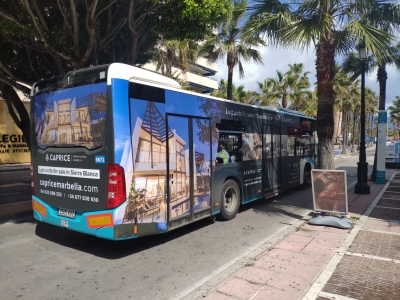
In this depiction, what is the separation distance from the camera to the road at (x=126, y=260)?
4.23 meters

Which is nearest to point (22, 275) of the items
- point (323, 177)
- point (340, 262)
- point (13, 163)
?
point (340, 262)

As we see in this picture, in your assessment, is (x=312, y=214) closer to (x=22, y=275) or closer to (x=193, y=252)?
(x=193, y=252)

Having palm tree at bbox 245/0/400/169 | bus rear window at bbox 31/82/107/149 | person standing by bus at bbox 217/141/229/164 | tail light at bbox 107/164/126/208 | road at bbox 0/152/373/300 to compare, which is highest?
palm tree at bbox 245/0/400/169

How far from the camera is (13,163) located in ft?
86.3

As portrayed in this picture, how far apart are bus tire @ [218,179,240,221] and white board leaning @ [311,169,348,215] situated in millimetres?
1908

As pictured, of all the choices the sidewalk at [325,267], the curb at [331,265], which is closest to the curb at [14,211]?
the sidewalk at [325,267]

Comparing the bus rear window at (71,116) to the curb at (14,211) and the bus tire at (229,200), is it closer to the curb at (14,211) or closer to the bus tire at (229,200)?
the curb at (14,211)

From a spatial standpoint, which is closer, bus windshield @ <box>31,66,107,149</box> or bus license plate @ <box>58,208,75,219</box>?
bus windshield @ <box>31,66,107,149</box>

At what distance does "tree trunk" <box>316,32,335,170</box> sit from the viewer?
312 inches

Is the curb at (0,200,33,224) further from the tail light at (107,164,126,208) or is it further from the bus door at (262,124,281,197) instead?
the bus door at (262,124,281,197)

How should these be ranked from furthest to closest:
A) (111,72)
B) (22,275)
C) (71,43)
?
1. (71,43)
2. (111,72)
3. (22,275)

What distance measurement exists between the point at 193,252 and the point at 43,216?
3000 millimetres

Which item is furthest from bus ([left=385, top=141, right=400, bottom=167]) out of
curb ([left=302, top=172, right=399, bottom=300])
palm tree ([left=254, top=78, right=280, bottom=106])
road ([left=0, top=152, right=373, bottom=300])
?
road ([left=0, top=152, right=373, bottom=300])

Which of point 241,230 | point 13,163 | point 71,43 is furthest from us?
point 13,163
